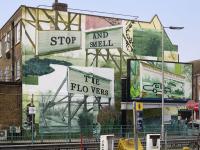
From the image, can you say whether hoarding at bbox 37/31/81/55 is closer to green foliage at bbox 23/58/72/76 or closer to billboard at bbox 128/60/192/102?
green foliage at bbox 23/58/72/76

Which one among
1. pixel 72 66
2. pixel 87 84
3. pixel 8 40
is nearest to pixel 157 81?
pixel 87 84

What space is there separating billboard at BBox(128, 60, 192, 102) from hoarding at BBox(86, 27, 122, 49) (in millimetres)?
3116

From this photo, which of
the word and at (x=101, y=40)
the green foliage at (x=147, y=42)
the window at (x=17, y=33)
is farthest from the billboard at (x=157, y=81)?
the window at (x=17, y=33)

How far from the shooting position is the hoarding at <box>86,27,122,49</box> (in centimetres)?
5047

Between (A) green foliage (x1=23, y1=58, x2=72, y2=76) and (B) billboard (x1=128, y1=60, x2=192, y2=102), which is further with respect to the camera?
(B) billboard (x1=128, y1=60, x2=192, y2=102)

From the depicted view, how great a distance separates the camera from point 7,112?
147ft

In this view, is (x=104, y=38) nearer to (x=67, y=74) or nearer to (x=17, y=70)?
(x=67, y=74)

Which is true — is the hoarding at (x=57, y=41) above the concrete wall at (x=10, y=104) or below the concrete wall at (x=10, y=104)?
above

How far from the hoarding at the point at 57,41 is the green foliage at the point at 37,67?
2.67 ft

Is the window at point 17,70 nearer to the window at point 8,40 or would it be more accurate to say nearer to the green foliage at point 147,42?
the window at point 8,40

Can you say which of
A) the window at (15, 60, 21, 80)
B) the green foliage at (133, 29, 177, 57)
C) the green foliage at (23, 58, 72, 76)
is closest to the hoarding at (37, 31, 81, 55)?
the green foliage at (23, 58, 72, 76)

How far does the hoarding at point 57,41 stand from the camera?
47.6 meters

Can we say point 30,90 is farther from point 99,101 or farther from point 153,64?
point 153,64

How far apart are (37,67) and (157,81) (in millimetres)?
12695
